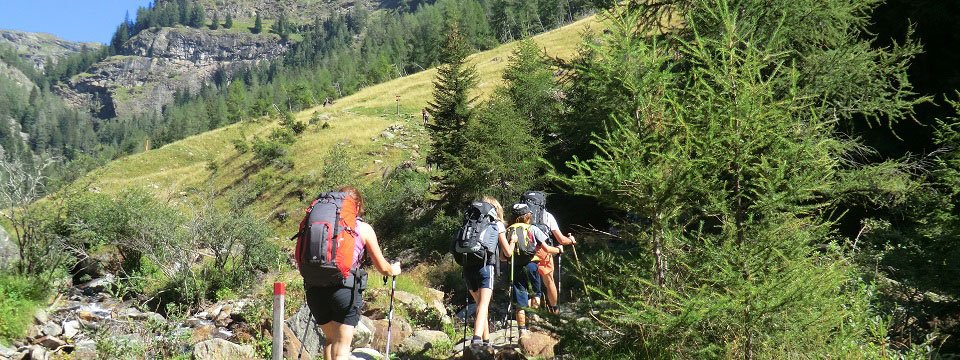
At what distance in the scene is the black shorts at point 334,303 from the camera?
442 centimetres

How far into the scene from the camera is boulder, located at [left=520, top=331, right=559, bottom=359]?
5.62 metres

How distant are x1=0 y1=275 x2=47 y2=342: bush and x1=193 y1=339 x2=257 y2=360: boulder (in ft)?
15.5

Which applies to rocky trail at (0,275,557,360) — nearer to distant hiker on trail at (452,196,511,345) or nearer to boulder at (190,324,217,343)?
boulder at (190,324,217,343)

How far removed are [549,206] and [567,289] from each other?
5.17m

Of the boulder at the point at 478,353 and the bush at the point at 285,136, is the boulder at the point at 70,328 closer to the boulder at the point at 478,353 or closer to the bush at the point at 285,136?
the boulder at the point at 478,353

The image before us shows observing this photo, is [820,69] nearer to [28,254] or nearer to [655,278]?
[655,278]

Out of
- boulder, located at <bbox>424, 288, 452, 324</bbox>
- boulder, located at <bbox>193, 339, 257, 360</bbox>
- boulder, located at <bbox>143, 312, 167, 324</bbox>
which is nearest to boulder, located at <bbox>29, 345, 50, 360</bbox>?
boulder, located at <bbox>143, 312, 167, 324</bbox>

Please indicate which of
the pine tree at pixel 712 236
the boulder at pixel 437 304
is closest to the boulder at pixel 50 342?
the boulder at pixel 437 304

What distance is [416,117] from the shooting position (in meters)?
44.3

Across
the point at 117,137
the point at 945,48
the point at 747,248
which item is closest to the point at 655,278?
the point at 747,248

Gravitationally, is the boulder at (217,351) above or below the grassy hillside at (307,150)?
above

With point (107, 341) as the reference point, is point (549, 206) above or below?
below

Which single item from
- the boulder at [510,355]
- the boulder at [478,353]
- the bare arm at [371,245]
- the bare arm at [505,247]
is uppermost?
the bare arm at [371,245]

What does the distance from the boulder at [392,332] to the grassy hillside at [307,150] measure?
22.0 meters
